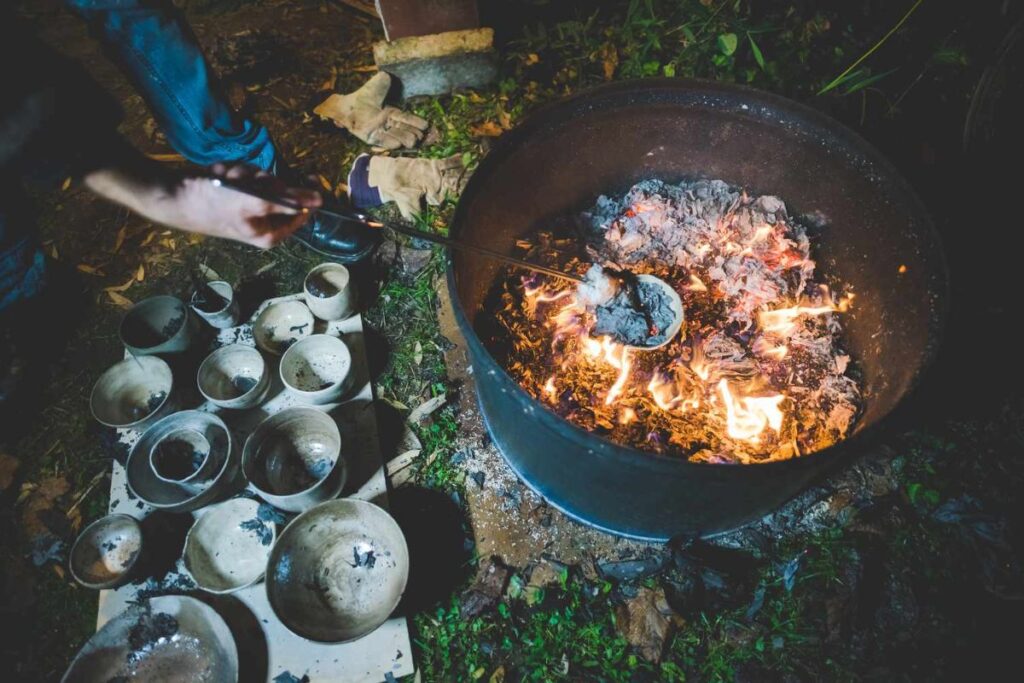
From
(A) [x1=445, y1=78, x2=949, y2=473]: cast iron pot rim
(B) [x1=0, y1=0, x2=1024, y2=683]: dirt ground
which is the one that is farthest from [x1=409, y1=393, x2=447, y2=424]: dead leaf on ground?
(A) [x1=445, y1=78, x2=949, y2=473]: cast iron pot rim

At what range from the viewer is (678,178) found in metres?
3.84

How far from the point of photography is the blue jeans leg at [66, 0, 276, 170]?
313cm

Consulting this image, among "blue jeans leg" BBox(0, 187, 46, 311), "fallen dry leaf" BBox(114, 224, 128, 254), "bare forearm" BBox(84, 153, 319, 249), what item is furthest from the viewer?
"fallen dry leaf" BBox(114, 224, 128, 254)

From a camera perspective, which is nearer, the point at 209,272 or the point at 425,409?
the point at 425,409

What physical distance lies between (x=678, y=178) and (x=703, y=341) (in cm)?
140

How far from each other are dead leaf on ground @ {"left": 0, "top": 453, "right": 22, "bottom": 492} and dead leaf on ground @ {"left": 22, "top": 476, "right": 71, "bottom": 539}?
196 mm

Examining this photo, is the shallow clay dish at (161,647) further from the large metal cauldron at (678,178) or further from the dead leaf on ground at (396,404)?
the large metal cauldron at (678,178)

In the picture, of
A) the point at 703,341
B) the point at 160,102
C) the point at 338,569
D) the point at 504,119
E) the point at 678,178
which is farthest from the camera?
the point at 504,119

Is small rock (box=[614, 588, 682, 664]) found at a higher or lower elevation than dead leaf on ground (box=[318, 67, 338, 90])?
lower

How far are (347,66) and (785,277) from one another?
5284 mm

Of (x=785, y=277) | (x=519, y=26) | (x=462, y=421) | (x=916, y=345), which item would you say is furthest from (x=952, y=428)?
(x=519, y=26)

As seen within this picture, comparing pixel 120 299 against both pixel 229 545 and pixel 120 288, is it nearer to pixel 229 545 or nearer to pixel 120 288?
pixel 120 288

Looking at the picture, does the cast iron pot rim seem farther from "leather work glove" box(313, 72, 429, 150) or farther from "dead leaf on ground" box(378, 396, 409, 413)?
"leather work glove" box(313, 72, 429, 150)

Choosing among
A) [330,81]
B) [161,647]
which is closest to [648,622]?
[161,647]
